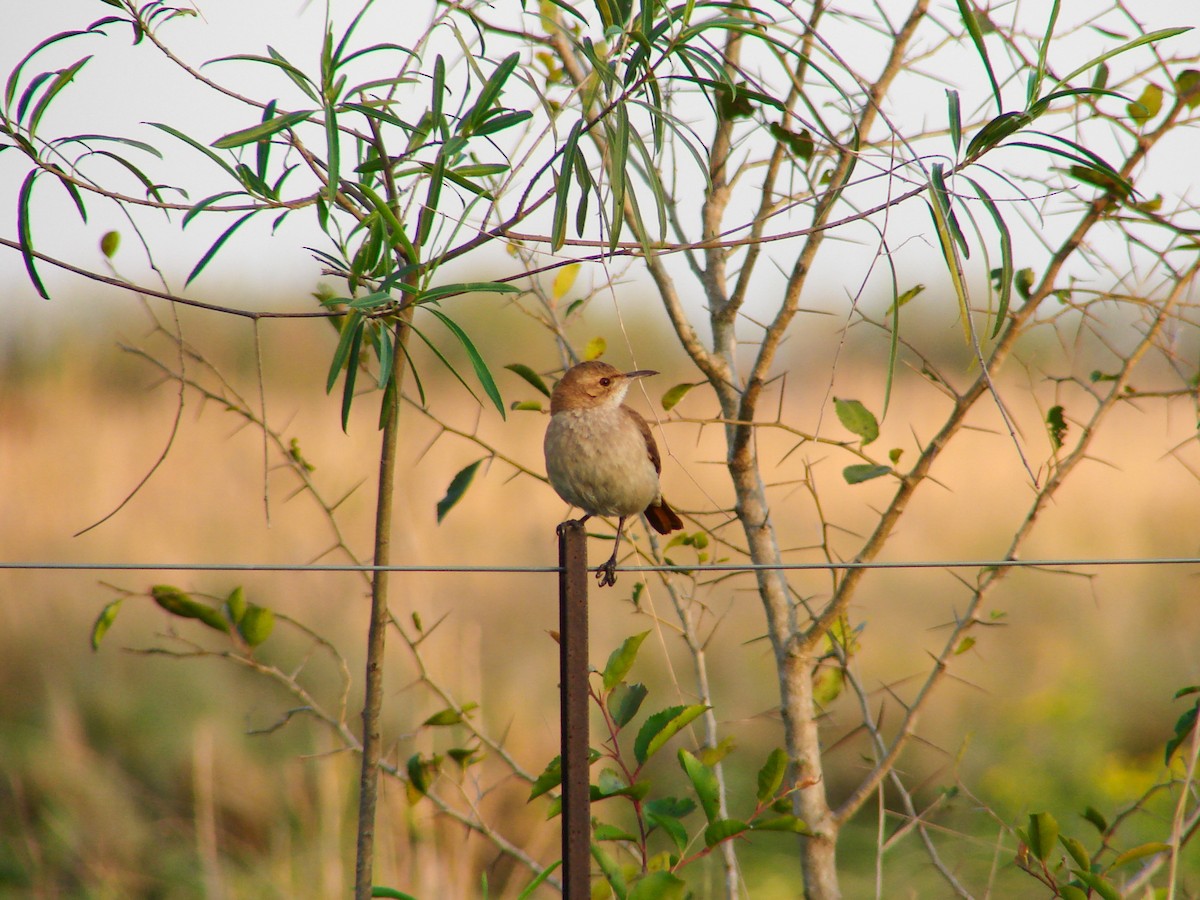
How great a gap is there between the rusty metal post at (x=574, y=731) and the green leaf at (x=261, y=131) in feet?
2.44

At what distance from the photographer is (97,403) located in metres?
10.3

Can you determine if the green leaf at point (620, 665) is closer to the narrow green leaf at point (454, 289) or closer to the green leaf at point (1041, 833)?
the narrow green leaf at point (454, 289)

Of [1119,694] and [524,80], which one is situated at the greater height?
[524,80]

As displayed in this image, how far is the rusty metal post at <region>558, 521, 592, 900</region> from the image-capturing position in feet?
5.15

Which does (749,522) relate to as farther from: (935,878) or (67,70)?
(935,878)

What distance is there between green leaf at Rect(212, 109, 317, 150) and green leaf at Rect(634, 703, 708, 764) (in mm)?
1089

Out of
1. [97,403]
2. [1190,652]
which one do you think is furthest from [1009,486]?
[97,403]

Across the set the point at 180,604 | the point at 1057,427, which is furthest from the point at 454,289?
the point at 1057,427

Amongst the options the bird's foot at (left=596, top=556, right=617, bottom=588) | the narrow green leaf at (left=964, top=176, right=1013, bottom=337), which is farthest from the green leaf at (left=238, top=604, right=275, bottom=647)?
the narrow green leaf at (left=964, top=176, right=1013, bottom=337)

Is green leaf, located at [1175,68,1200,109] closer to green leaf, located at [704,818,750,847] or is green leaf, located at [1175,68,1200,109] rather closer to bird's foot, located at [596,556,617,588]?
bird's foot, located at [596,556,617,588]

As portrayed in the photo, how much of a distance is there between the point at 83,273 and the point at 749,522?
4.69ft

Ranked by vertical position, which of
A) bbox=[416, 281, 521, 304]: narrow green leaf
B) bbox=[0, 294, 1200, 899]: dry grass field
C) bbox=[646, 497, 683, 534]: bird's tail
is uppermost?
bbox=[416, 281, 521, 304]: narrow green leaf

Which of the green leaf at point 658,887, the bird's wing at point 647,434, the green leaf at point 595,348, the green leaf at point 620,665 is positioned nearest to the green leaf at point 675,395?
the green leaf at point 595,348

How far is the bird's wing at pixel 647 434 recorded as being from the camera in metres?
3.07
